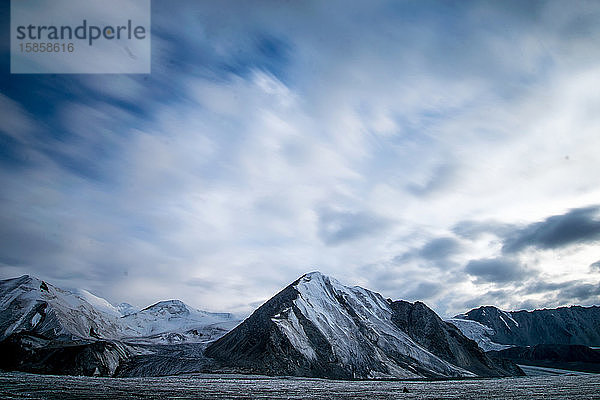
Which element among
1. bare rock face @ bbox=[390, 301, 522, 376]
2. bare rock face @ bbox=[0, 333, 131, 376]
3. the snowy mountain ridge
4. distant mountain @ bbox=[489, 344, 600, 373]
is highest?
the snowy mountain ridge

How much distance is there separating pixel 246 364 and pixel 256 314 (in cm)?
2596

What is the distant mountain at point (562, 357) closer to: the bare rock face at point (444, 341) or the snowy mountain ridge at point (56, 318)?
the bare rock face at point (444, 341)

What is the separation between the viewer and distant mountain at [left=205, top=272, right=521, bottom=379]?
94.9 meters

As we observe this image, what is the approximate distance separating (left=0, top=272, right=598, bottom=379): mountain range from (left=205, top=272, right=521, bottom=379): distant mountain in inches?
11.6

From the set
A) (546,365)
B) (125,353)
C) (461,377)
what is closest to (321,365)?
(461,377)

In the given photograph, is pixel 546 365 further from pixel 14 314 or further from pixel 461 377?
pixel 14 314

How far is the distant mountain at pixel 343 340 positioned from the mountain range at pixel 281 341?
293mm

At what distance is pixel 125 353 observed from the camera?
96375 millimetres

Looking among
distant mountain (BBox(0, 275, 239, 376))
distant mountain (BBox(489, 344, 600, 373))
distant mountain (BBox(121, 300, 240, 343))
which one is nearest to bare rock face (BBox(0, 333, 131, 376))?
distant mountain (BBox(0, 275, 239, 376))

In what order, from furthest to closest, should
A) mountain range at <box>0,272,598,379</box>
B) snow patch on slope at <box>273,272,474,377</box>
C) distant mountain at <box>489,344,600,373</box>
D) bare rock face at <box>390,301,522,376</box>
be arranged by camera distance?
distant mountain at <box>489,344,600,373</box>
bare rock face at <box>390,301,522,376</box>
snow patch on slope at <box>273,272,474,377</box>
mountain range at <box>0,272,598,379</box>

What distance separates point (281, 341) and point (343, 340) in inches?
711

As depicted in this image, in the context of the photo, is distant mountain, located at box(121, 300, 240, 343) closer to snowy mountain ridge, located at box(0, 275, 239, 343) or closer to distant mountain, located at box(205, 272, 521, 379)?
snowy mountain ridge, located at box(0, 275, 239, 343)

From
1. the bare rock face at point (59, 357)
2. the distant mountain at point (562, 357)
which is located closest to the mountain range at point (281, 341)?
the bare rock face at point (59, 357)

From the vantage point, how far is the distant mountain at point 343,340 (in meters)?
94.9
